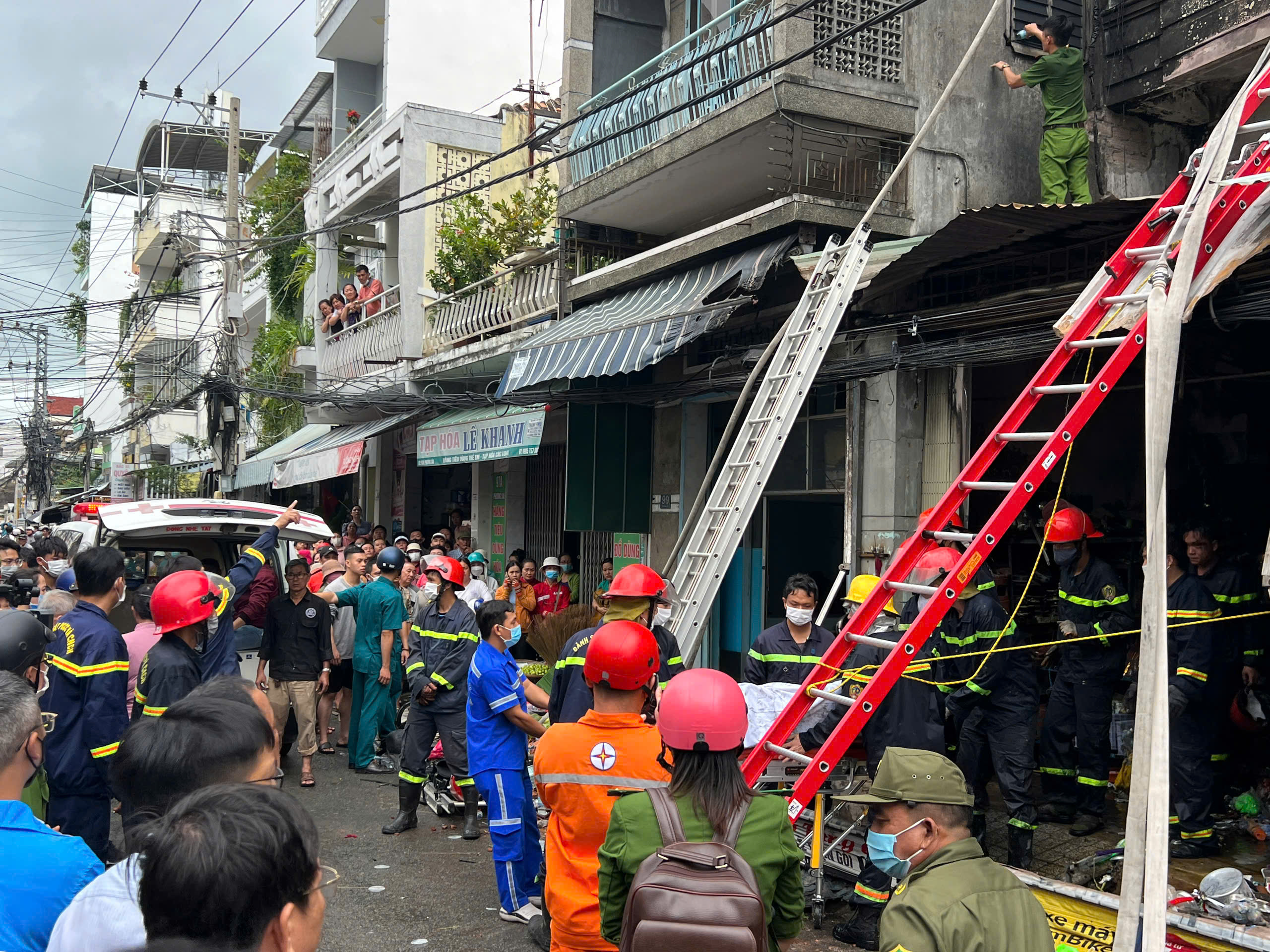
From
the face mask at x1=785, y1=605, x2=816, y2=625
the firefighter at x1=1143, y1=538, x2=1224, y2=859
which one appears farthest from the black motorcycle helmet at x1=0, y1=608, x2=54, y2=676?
the firefighter at x1=1143, y1=538, x2=1224, y2=859

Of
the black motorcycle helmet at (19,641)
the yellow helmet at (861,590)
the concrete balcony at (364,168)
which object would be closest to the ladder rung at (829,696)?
the yellow helmet at (861,590)

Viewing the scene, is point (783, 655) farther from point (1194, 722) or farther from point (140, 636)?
point (140, 636)

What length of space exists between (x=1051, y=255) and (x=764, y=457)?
2.66 meters

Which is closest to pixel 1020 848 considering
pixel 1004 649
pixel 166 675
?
pixel 1004 649

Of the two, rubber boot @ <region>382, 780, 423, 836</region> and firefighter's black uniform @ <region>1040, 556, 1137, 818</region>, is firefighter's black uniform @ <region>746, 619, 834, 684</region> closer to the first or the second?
firefighter's black uniform @ <region>1040, 556, 1137, 818</region>

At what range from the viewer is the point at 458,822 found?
7621mm

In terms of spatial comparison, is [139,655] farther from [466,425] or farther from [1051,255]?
[466,425]

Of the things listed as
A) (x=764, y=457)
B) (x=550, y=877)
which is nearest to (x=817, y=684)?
(x=550, y=877)

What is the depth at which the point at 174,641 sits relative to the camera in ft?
16.7

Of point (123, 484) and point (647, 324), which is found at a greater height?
point (647, 324)

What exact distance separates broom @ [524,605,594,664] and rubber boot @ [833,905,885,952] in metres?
5.69

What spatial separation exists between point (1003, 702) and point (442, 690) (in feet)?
11.8

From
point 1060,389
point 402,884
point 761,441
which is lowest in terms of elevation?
point 402,884

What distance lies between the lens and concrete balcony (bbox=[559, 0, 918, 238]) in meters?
9.19
